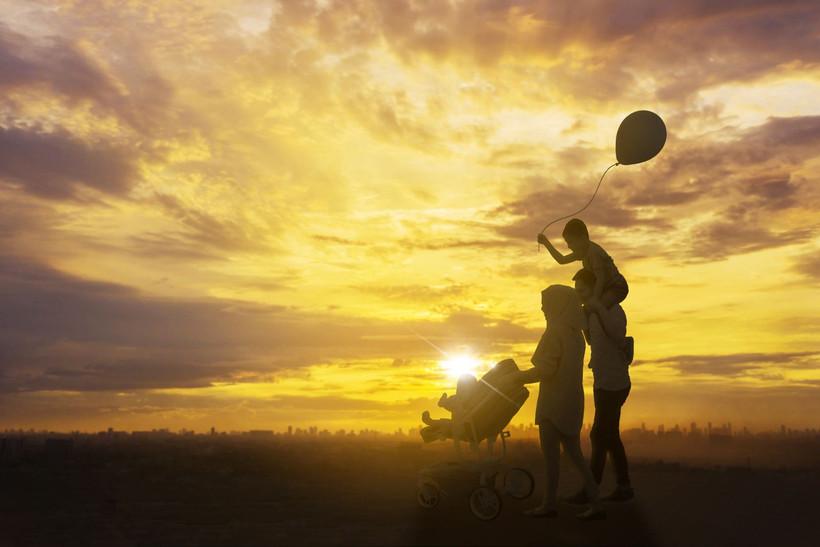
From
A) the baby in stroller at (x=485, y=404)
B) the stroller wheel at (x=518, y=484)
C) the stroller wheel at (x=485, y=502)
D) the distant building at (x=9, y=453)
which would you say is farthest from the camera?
the distant building at (x=9, y=453)

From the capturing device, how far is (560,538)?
10.0 metres

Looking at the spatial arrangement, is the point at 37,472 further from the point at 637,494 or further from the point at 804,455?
the point at 804,455

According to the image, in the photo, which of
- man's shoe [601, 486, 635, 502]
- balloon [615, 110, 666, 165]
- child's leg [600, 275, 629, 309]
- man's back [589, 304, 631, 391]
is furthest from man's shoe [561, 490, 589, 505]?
balloon [615, 110, 666, 165]

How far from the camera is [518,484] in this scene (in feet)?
41.2

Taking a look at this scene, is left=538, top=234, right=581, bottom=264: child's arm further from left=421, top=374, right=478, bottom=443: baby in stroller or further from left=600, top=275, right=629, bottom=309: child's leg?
left=421, top=374, right=478, bottom=443: baby in stroller

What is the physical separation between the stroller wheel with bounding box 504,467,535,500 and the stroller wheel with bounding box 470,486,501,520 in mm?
1538

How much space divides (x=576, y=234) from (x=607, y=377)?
A: 2094mm

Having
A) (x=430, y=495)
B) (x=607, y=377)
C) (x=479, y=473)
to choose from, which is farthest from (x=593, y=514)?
(x=430, y=495)

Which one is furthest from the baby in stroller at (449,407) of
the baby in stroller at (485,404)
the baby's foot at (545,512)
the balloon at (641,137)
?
the balloon at (641,137)

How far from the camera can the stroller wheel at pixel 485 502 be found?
11.0 meters

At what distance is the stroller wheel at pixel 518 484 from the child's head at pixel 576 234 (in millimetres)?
3469

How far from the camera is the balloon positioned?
11914mm

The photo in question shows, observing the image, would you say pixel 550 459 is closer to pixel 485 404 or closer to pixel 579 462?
pixel 579 462

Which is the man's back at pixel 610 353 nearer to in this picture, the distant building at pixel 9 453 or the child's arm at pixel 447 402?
the child's arm at pixel 447 402
